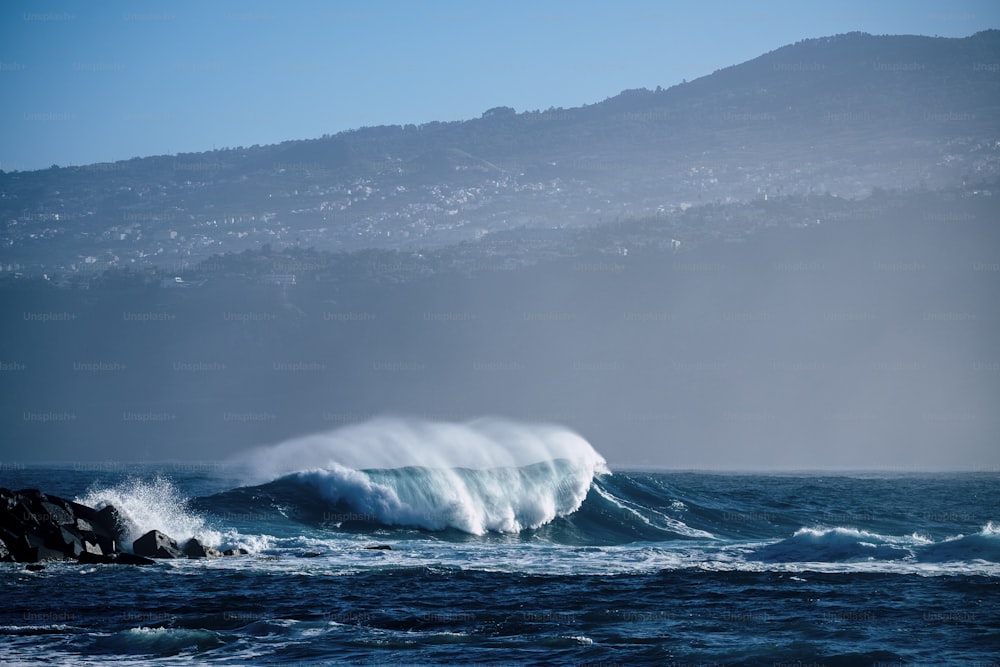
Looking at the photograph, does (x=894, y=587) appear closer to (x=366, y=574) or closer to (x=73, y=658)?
(x=366, y=574)

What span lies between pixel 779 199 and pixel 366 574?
596ft

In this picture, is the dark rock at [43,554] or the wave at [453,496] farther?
the wave at [453,496]

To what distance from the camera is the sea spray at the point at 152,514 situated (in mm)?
33513

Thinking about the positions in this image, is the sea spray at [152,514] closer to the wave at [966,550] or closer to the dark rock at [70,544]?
the dark rock at [70,544]

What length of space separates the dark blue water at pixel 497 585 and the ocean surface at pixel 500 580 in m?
0.08

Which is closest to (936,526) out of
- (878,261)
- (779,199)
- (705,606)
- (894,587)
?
(894,587)

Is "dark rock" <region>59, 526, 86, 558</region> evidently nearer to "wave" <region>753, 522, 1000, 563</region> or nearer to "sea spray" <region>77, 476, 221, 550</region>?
"sea spray" <region>77, 476, 221, 550</region>

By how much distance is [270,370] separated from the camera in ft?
535

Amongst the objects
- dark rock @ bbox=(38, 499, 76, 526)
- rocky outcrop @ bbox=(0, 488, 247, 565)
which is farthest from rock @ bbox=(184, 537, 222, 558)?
dark rock @ bbox=(38, 499, 76, 526)

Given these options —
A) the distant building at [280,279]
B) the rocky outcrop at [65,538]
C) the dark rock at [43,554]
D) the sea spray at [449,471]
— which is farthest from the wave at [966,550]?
the distant building at [280,279]

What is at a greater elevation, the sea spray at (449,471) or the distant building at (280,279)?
the distant building at (280,279)

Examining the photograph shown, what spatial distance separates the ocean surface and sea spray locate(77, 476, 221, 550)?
0.36ft

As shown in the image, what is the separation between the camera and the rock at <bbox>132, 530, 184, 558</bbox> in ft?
100

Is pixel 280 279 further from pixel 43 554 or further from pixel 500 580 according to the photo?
pixel 500 580
